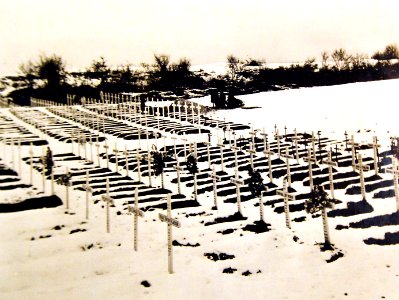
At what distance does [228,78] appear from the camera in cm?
2353

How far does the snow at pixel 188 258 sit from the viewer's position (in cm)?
449

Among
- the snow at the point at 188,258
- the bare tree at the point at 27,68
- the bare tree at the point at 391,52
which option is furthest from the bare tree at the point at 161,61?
the bare tree at the point at 391,52

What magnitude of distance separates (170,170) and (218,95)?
11.6 m

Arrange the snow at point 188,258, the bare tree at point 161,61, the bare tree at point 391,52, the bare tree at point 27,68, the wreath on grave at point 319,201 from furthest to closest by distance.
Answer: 1. the bare tree at point 161,61
2. the bare tree at point 391,52
3. the bare tree at point 27,68
4. the wreath on grave at point 319,201
5. the snow at point 188,258

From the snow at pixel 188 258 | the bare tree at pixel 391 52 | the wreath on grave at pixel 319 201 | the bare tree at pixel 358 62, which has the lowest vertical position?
the snow at pixel 188 258

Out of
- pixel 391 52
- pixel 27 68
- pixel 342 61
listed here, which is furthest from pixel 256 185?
pixel 342 61

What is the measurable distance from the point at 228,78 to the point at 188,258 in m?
19.1

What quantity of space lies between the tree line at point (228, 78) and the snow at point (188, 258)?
34.9ft

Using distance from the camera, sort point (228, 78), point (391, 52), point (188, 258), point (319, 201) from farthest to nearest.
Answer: point (228, 78)
point (391, 52)
point (319, 201)
point (188, 258)

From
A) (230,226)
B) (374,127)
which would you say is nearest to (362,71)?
(374,127)

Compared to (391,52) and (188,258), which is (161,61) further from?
(188,258)

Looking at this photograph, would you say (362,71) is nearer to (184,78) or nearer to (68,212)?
(184,78)

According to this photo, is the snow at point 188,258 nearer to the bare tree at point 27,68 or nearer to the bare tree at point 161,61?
the bare tree at point 27,68

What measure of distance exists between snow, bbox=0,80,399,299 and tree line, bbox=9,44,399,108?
10.6 meters
